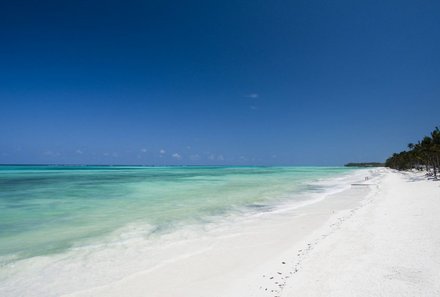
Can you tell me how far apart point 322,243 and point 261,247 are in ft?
5.49

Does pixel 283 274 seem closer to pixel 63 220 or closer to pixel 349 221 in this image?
pixel 349 221

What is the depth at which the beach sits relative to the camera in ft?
15.7

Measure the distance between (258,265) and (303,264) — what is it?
1006mm

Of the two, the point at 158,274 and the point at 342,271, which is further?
the point at 158,274

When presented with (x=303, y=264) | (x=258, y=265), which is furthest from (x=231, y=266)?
(x=303, y=264)

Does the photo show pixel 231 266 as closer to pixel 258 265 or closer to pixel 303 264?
pixel 258 265

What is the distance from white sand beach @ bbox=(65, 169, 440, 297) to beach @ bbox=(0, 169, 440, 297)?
0.06ft

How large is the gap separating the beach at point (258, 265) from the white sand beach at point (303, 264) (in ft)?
0.06

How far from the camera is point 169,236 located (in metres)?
9.08

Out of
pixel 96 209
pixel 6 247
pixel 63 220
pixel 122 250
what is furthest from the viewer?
pixel 96 209

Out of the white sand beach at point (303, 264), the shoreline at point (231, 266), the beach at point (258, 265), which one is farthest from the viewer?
the shoreline at point (231, 266)

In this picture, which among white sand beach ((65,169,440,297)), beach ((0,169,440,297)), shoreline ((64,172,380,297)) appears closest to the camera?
white sand beach ((65,169,440,297))

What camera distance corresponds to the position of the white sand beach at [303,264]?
4.68 metres

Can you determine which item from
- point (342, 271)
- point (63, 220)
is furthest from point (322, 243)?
point (63, 220)
